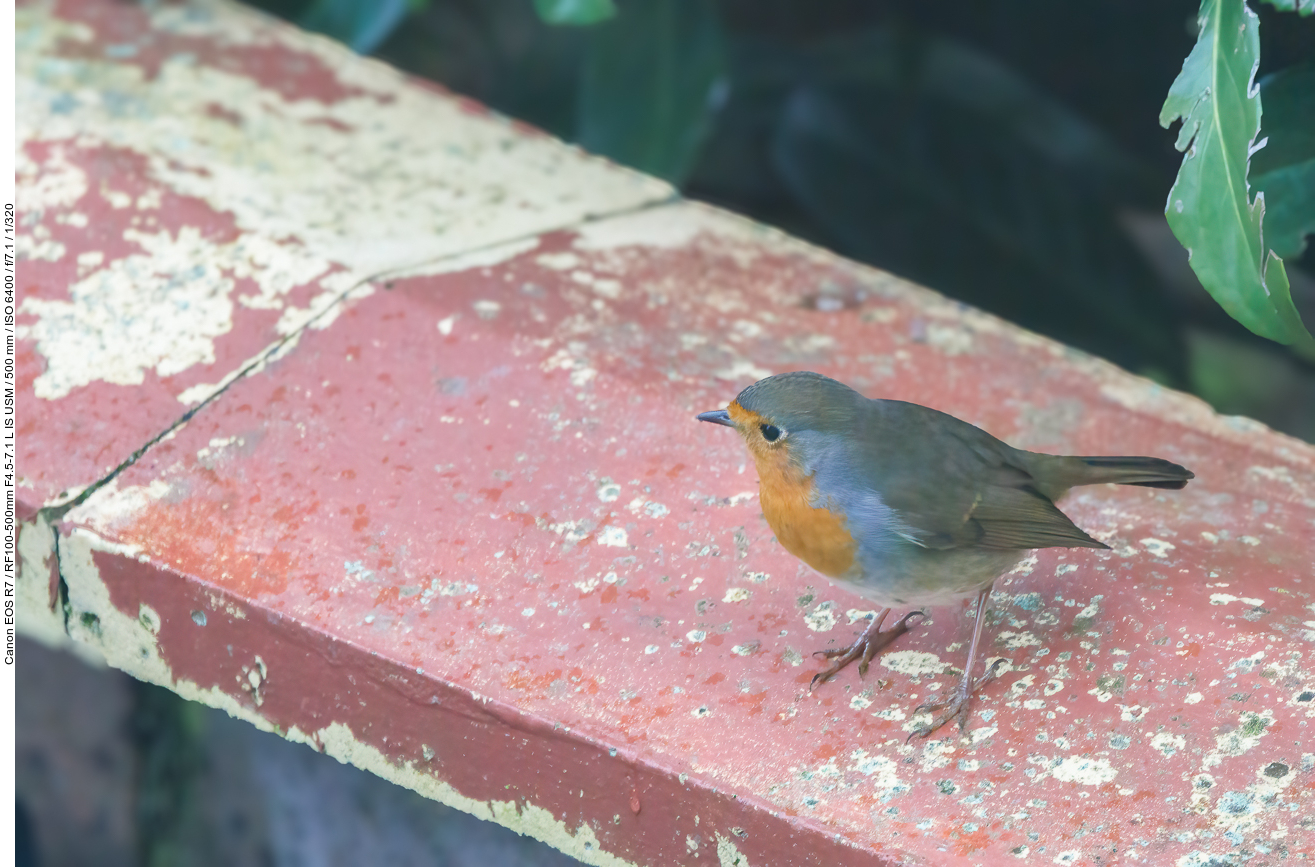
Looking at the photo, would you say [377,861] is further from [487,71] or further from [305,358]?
[487,71]

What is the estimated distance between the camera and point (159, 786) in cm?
313

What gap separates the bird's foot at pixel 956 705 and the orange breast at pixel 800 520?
0.21m

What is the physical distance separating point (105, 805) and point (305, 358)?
1574mm

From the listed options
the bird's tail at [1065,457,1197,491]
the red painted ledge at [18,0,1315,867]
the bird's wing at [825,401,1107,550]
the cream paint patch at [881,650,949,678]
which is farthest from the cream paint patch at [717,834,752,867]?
the bird's tail at [1065,457,1197,491]

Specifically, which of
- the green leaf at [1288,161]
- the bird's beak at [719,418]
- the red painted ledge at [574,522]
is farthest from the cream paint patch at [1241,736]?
the green leaf at [1288,161]

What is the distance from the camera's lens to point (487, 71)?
4.41m

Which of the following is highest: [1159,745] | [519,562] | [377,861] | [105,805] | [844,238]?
[1159,745]

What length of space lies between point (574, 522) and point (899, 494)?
19.3 inches

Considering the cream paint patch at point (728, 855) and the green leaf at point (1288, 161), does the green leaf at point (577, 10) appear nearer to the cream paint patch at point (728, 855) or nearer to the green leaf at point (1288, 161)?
the green leaf at point (1288, 161)

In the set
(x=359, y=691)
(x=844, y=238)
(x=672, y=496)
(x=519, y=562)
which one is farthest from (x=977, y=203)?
(x=359, y=691)

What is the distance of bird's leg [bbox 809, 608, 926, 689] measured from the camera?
174 centimetres

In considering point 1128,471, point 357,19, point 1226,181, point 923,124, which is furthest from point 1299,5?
point 357,19

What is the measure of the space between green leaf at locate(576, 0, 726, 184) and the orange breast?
1726 millimetres

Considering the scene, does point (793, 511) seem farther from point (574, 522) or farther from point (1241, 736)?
point (1241, 736)
